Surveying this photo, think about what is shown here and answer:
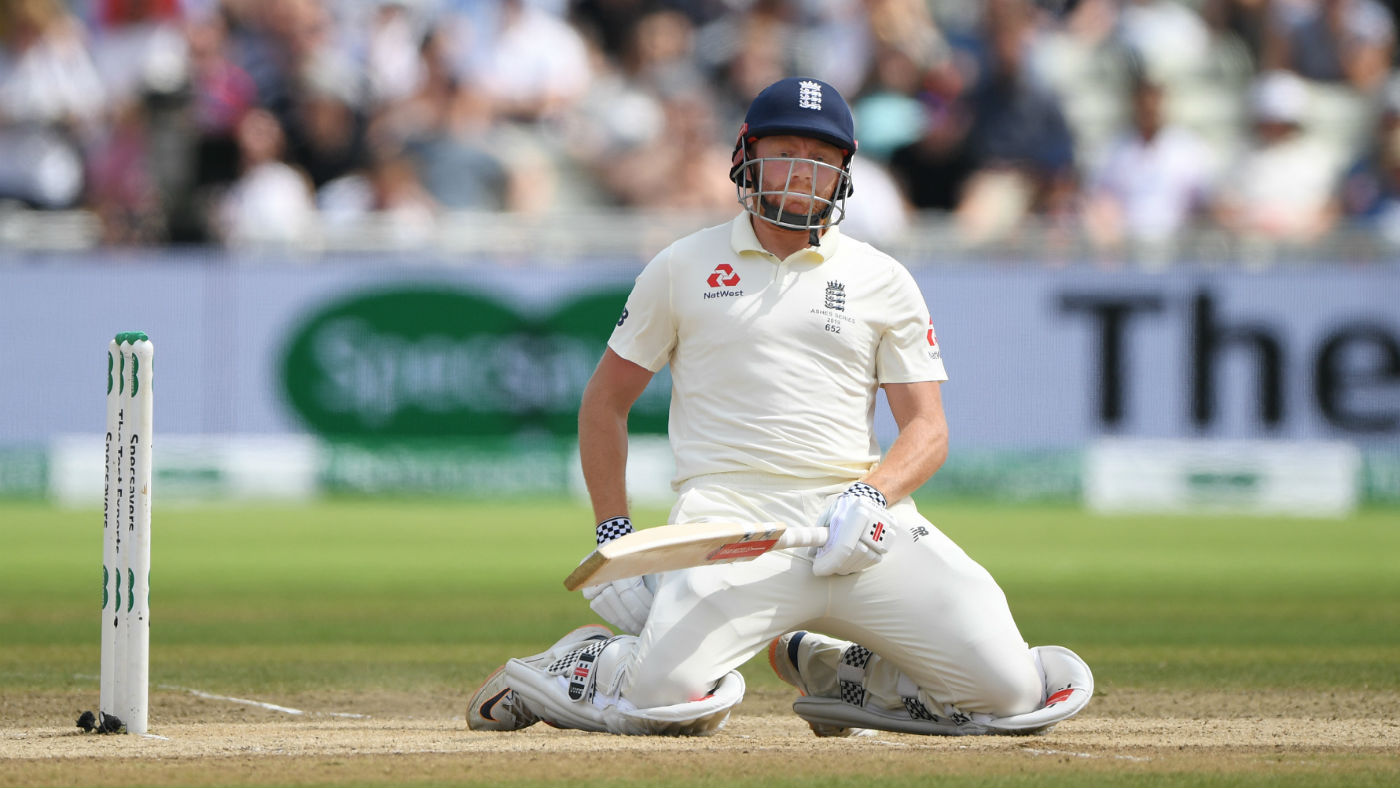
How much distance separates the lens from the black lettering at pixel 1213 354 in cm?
1553

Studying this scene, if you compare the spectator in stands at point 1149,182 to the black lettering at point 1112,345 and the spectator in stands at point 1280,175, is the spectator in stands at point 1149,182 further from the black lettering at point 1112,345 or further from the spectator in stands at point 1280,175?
the black lettering at point 1112,345

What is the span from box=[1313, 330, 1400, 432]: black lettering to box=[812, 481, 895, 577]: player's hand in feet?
36.1

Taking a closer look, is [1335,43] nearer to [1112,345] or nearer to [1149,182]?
[1149,182]

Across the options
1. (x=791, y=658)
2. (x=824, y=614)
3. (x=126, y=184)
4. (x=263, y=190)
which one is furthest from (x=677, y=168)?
(x=824, y=614)

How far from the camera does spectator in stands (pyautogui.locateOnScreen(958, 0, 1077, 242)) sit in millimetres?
16781

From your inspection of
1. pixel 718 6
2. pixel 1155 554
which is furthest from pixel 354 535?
pixel 718 6

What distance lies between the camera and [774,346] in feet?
18.4

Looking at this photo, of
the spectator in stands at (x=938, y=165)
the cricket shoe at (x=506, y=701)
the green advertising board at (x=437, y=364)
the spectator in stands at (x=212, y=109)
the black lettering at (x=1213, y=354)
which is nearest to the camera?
the cricket shoe at (x=506, y=701)

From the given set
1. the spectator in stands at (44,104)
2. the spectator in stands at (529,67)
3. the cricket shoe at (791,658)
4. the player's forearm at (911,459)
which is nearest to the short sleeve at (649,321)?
the player's forearm at (911,459)

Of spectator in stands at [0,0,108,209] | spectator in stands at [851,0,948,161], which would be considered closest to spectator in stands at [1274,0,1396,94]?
spectator in stands at [851,0,948,161]

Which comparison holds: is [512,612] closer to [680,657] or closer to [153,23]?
[680,657]

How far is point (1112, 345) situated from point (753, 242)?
1037 cm

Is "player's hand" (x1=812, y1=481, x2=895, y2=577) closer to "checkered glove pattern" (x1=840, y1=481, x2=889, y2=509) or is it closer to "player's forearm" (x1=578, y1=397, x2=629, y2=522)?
"checkered glove pattern" (x1=840, y1=481, x2=889, y2=509)

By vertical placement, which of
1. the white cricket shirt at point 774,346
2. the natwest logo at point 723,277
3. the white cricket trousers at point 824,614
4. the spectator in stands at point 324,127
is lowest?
the white cricket trousers at point 824,614
